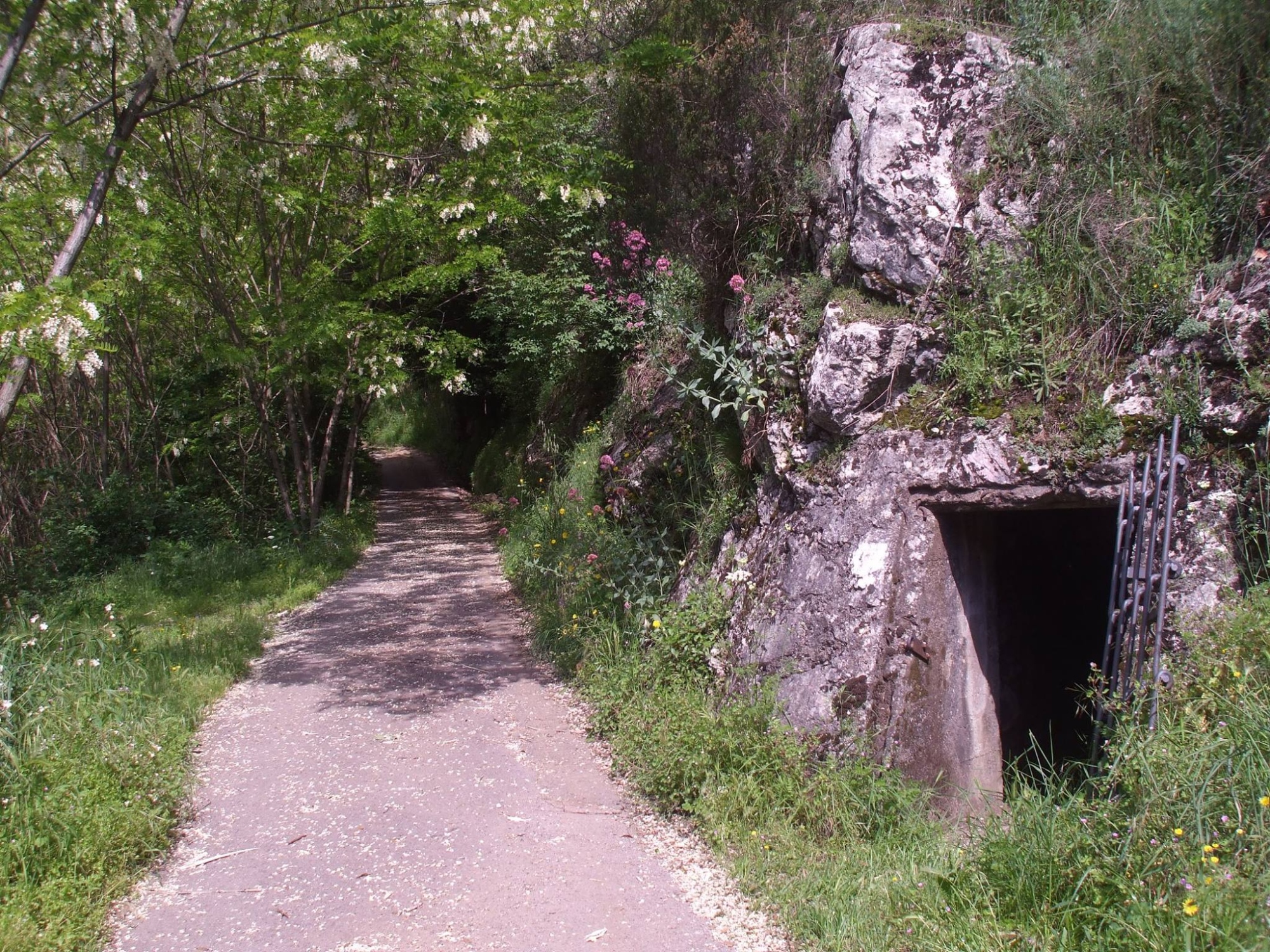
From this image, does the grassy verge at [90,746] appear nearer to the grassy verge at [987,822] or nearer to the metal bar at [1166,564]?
the grassy verge at [987,822]

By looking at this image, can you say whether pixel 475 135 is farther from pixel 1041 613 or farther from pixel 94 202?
pixel 1041 613

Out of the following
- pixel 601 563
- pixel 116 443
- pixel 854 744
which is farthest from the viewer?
pixel 116 443

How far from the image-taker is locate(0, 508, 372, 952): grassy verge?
3914 millimetres

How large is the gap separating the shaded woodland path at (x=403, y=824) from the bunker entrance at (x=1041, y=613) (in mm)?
2871

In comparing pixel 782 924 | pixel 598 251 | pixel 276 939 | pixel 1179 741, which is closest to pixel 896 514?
pixel 1179 741

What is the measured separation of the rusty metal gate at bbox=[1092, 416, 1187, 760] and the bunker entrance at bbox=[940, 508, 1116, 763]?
121 centimetres

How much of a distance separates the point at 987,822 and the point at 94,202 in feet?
21.5

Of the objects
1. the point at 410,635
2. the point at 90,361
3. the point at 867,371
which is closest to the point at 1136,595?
the point at 867,371

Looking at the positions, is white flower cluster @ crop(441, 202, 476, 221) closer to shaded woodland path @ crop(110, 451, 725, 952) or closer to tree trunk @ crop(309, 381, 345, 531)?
tree trunk @ crop(309, 381, 345, 531)

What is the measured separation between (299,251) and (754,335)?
883cm

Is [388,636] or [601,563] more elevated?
[601,563]

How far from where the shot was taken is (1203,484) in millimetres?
4594

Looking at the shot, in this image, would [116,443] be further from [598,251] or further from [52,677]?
[52,677]

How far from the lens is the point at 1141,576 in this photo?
4531mm
